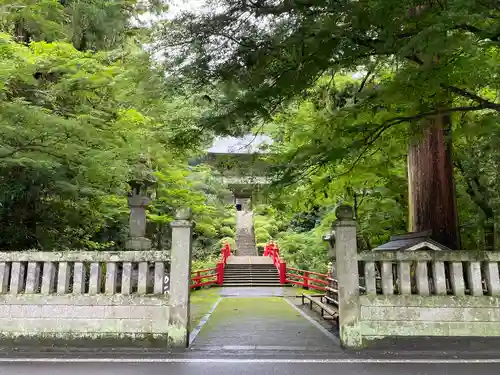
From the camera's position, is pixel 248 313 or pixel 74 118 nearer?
pixel 74 118

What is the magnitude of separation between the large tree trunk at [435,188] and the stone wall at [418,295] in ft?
6.07

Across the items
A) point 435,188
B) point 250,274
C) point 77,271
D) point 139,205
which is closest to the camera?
point 77,271

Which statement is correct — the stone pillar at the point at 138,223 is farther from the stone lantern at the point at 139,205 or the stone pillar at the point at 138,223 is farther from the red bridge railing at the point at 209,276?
the red bridge railing at the point at 209,276

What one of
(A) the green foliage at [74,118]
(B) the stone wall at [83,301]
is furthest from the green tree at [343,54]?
(B) the stone wall at [83,301]

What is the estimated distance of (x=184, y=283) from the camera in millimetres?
5828

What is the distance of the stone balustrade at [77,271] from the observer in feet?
19.3

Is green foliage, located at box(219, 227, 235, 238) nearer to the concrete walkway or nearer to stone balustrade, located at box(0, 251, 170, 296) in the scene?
the concrete walkway

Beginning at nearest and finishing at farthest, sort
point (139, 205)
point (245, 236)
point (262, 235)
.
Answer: point (139, 205), point (262, 235), point (245, 236)

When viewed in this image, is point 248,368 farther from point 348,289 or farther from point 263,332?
point 263,332

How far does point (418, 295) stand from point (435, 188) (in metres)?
2.96

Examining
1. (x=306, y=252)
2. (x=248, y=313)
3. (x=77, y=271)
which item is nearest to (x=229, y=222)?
(x=306, y=252)

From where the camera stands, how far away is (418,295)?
18.9 ft

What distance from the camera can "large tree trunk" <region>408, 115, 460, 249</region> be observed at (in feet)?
25.0

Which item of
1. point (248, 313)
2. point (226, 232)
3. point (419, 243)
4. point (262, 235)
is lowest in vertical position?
point (248, 313)
